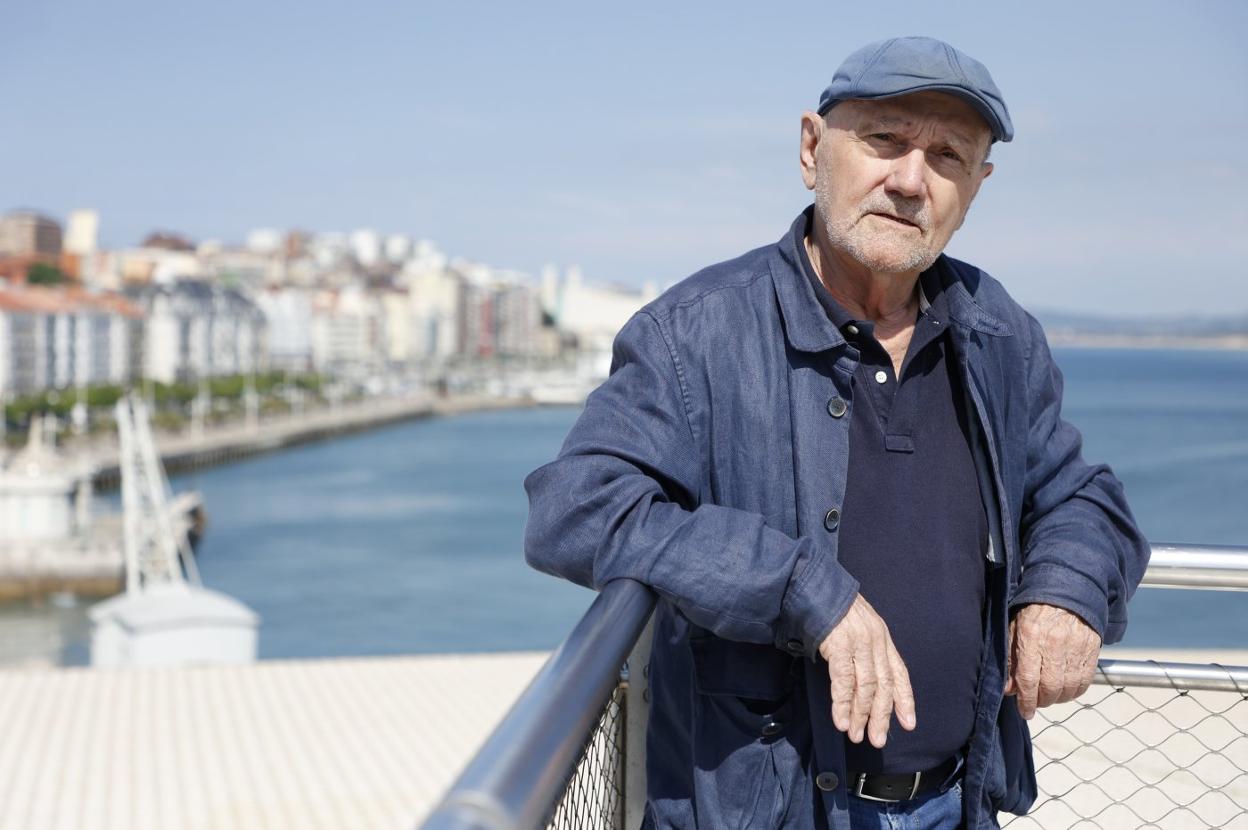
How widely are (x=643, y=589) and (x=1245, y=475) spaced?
40828 mm

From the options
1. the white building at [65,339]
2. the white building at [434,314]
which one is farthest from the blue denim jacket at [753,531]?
the white building at [434,314]

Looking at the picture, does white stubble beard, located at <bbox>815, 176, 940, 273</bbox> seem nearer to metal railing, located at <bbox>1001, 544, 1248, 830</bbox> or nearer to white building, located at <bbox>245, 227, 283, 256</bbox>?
metal railing, located at <bbox>1001, 544, 1248, 830</bbox>

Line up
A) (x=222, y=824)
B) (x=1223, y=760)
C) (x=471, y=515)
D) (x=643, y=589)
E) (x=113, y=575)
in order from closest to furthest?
1. (x=643, y=589)
2. (x=1223, y=760)
3. (x=222, y=824)
4. (x=113, y=575)
5. (x=471, y=515)

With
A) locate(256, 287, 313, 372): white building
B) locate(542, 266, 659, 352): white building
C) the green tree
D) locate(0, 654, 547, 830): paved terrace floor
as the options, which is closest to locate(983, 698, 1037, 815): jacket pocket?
locate(0, 654, 547, 830): paved terrace floor

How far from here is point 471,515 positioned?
37938 mm

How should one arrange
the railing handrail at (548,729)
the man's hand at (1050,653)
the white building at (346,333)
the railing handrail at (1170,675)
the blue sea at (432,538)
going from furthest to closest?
the white building at (346,333) < the blue sea at (432,538) < the railing handrail at (1170,675) < the man's hand at (1050,653) < the railing handrail at (548,729)

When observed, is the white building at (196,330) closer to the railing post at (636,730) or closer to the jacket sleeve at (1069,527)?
the railing post at (636,730)

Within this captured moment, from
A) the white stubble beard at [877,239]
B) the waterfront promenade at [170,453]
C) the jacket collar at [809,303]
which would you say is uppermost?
the white stubble beard at [877,239]

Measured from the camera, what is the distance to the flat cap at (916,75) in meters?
1.15

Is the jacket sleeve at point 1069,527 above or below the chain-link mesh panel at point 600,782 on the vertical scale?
above

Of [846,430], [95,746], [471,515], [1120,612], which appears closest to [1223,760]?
[1120,612]

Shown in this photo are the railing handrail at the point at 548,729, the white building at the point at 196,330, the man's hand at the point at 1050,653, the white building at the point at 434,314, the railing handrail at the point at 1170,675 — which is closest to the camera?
the railing handrail at the point at 548,729

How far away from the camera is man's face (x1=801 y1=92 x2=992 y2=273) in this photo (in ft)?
3.95

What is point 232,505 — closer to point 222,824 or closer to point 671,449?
point 222,824
